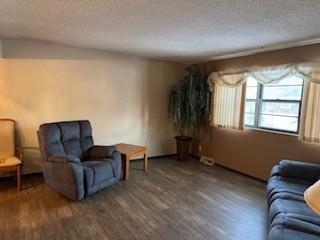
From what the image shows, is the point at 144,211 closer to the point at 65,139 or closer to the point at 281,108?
the point at 65,139

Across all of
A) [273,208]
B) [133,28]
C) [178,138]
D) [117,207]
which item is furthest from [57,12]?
[178,138]

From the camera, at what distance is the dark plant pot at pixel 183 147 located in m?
5.25

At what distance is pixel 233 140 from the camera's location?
466 cm

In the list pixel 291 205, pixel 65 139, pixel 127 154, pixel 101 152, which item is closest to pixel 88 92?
pixel 65 139

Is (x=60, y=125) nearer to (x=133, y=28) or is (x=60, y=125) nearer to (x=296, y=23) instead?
(x=133, y=28)

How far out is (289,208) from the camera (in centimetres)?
222

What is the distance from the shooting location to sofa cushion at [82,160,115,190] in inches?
126

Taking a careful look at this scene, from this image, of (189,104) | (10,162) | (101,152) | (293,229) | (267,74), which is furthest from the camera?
(189,104)

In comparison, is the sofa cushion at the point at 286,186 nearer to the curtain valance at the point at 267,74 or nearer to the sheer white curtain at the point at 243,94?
the sheer white curtain at the point at 243,94

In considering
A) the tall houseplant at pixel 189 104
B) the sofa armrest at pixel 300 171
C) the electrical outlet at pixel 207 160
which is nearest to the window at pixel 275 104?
the sofa armrest at pixel 300 171

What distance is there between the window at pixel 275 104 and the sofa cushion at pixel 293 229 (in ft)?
6.59

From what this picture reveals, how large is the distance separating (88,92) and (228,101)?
267 centimetres

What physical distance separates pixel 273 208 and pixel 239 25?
195 cm

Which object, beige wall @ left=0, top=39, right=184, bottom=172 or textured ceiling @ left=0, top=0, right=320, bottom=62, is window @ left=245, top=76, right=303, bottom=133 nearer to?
textured ceiling @ left=0, top=0, right=320, bottom=62
